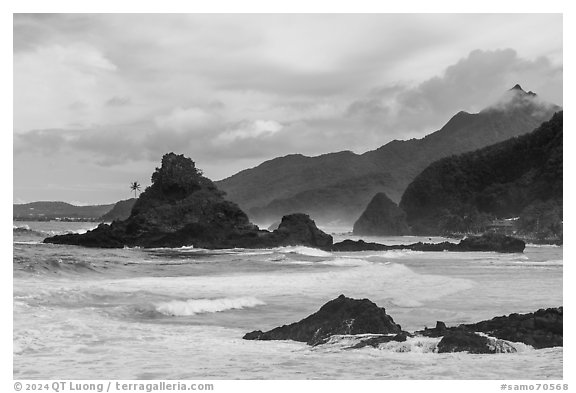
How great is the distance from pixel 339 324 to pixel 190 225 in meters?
41.4

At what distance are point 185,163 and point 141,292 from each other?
3114cm

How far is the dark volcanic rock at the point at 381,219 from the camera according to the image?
70188mm

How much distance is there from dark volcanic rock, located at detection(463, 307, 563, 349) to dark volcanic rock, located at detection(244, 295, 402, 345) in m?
1.61

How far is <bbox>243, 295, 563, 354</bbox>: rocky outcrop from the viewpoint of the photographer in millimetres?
10008

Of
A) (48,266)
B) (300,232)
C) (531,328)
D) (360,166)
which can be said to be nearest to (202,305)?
(48,266)

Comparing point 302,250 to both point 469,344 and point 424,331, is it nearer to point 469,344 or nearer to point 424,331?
point 424,331

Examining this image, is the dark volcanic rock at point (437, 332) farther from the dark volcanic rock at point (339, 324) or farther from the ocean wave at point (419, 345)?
the dark volcanic rock at point (339, 324)

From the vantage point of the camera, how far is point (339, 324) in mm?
11156

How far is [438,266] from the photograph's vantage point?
3012 cm

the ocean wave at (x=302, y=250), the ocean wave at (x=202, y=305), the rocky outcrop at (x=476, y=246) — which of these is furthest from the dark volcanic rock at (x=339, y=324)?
the rocky outcrop at (x=476, y=246)

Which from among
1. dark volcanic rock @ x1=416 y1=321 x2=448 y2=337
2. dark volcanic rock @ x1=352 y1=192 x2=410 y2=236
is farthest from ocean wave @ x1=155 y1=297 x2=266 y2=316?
dark volcanic rock @ x1=352 y1=192 x2=410 y2=236

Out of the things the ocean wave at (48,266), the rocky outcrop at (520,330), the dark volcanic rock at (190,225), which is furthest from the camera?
the dark volcanic rock at (190,225)

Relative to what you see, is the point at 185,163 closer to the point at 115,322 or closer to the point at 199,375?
the point at 115,322
